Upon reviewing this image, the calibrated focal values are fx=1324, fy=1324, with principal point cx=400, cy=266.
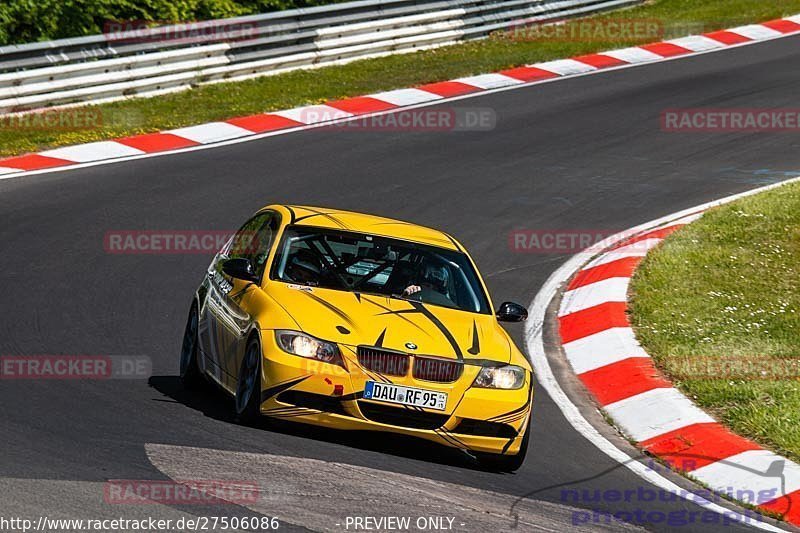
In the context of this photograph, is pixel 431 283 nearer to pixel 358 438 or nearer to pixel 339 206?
pixel 358 438

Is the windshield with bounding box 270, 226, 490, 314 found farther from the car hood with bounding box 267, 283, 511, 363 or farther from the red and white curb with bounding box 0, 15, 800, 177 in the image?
the red and white curb with bounding box 0, 15, 800, 177

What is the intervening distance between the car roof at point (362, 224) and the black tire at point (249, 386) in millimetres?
1449

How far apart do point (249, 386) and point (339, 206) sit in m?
6.82

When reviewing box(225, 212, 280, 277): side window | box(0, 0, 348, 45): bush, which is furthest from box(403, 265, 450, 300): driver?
box(0, 0, 348, 45): bush

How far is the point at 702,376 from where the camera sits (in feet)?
34.0

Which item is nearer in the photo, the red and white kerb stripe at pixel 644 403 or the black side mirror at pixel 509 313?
the red and white kerb stripe at pixel 644 403

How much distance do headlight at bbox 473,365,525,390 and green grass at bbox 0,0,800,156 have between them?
33.0 feet

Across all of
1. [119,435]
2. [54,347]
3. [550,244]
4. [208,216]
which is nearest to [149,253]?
[208,216]

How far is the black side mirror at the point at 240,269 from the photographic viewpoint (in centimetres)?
895

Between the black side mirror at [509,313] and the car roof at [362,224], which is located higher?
the car roof at [362,224]

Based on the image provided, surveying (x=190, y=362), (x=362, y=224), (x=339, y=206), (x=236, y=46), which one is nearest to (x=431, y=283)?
(x=362, y=224)

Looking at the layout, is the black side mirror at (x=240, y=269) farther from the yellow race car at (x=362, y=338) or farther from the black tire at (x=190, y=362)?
the black tire at (x=190, y=362)

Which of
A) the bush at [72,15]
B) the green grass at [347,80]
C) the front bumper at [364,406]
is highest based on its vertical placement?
the bush at [72,15]

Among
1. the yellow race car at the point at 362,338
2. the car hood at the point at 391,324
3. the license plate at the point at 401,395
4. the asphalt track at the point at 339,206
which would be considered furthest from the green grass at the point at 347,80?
the license plate at the point at 401,395
